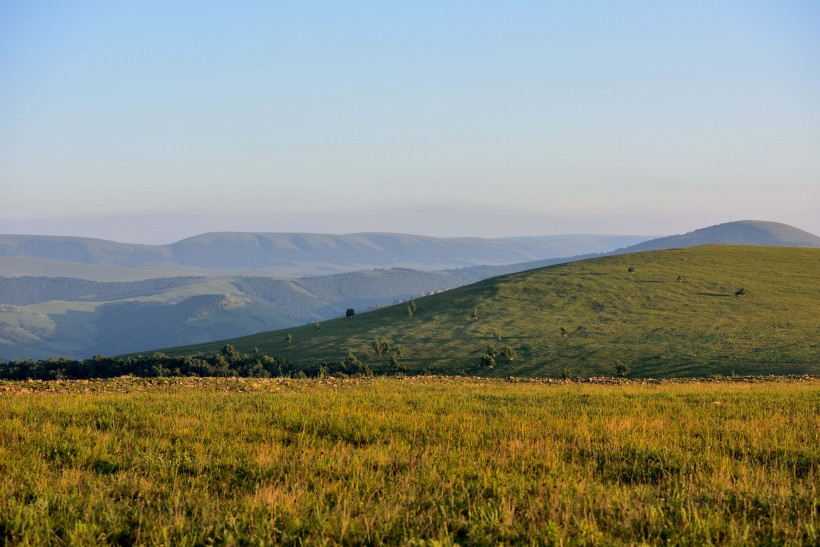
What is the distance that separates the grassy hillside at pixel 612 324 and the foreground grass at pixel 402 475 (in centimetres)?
3128

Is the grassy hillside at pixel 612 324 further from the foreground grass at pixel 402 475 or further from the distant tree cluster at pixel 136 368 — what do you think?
the foreground grass at pixel 402 475

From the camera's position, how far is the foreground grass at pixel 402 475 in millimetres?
6879

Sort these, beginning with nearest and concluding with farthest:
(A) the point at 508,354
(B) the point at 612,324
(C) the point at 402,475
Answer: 1. (C) the point at 402,475
2. (A) the point at 508,354
3. (B) the point at 612,324

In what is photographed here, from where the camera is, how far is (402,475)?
29.1ft

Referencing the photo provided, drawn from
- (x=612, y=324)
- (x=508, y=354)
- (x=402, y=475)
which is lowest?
(x=508, y=354)

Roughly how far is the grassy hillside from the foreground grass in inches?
1231

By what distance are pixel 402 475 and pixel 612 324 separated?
53.3 m

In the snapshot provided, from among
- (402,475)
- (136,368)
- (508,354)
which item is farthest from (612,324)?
(402,475)

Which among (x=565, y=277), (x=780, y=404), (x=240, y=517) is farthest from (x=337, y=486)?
(x=565, y=277)

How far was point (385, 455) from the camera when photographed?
975 centimetres

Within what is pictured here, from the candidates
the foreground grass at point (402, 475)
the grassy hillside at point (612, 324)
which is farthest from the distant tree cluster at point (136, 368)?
the foreground grass at point (402, 475)

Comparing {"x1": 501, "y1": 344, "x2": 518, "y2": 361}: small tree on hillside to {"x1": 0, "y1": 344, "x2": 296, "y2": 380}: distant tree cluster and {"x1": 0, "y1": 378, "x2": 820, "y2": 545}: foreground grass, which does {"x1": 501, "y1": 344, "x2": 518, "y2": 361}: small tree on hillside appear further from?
{"x1": 0, "y1": 378, "x2": 820, "y2": 545}: foreground grass

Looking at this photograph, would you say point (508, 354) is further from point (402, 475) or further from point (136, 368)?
point (402, 475)

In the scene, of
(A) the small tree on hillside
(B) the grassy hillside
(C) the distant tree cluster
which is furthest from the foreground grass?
(A) the small tree on hillside
